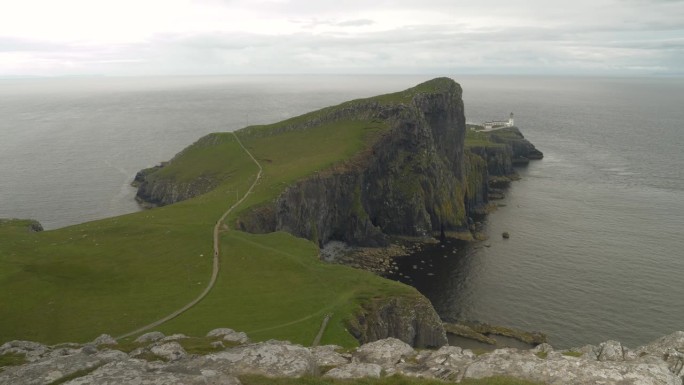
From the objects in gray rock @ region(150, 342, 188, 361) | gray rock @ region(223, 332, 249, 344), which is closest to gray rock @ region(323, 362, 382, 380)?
gray rock @ region(150, 342, 188, 361)

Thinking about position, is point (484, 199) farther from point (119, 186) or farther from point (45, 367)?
point (45, 367)

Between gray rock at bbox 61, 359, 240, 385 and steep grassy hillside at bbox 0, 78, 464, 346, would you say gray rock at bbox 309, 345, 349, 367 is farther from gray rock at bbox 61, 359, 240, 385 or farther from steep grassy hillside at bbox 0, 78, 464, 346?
steep grassy hillside at bbox 0, 78, 464, 346

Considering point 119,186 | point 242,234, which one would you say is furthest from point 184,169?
point 242,234

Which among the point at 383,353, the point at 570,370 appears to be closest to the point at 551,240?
the point at 383,353

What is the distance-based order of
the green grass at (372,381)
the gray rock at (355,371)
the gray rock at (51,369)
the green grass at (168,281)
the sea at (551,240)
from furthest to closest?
the sea at (551,240) < the green grass at (168,281) < the gray rock at (355,371) < the green grass at (372,381) < the gray rock at (51,369)

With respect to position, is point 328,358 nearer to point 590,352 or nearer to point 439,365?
point 439,365

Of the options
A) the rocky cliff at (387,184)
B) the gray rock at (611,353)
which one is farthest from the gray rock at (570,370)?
the rocky cliff at (387,184)

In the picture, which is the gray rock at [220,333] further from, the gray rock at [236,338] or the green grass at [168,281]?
the green grass at [168,281]
